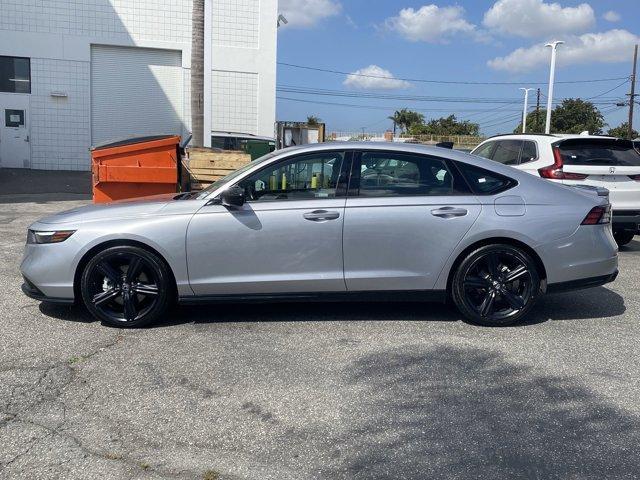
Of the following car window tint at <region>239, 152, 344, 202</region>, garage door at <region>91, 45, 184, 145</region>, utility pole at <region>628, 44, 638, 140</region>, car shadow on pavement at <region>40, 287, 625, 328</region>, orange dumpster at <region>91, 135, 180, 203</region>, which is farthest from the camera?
utility pole at <region>628, 44, 638, 140</region>

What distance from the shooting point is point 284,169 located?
5.43 metres

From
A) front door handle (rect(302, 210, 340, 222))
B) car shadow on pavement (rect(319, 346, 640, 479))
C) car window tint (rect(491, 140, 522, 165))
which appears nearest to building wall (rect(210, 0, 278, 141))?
car window tint (rect(491, 140, 522, 165))

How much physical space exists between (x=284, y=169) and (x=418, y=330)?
1773 mm

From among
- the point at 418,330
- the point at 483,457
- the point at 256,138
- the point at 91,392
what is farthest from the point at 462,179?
the point at 256,138

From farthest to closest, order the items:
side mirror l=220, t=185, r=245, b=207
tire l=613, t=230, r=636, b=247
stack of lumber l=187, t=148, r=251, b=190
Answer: tire l=613, t=230, r=636, b=247, stack of lumber l=187, t=148, r=251, b=190, side mirror l=220, t=185, r=245, b=207

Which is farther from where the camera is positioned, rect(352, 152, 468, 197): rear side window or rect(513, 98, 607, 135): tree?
rect(513, 98, 607, 135): tree

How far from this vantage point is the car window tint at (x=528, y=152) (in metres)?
9.18

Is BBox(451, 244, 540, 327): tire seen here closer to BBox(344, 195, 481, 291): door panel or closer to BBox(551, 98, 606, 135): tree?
BBox(344, 195, 481, 291): door panel

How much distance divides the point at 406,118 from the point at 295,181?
78.7 metres

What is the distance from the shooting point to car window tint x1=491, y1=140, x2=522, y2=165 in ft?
31.7

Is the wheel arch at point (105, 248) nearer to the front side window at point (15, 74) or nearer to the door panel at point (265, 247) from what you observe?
the door panel at point (265, 247)

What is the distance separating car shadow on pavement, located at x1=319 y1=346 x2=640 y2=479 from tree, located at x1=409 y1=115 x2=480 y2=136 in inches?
2722

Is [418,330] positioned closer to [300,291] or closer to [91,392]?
[300,291]

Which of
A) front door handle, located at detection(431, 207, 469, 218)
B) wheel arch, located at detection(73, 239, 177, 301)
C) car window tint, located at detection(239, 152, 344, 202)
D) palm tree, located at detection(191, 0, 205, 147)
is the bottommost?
wheel arch, located at detection(73, 239, 177, 301)
